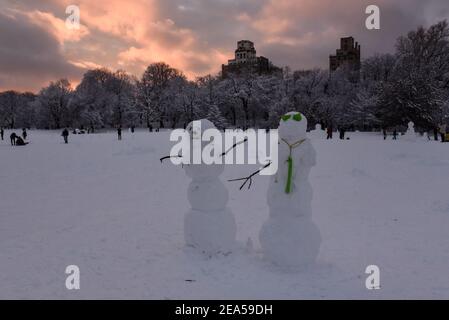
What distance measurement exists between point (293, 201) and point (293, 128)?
121 cm

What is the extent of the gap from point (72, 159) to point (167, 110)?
40545 mm

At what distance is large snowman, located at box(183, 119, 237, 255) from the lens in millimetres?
6023

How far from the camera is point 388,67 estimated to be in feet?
171

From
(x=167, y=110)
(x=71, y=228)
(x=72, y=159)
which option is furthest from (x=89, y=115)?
(x=71, y=228)

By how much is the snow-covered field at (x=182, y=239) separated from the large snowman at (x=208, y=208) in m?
0.31

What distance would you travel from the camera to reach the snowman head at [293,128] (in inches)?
217

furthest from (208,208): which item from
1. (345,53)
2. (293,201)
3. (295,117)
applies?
(345,53)

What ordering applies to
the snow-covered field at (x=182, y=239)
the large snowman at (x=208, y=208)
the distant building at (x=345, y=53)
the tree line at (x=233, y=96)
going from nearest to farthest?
the snow-covered field at (x=182, y=239) < the large snowman at (x=208, y=208) < the tree line at (x=233, y=96) < the distant building at (x=345, y=53)

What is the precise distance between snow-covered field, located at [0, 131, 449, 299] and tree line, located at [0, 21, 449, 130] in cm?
3068

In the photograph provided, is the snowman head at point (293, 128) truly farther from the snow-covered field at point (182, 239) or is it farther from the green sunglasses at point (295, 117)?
the snow-covered field at point (182, 239)

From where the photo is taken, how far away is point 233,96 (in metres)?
59.9

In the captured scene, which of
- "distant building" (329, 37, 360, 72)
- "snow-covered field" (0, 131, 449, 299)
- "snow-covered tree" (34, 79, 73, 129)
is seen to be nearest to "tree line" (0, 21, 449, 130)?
"snow-covered tree" (34, 79, 73, 129)

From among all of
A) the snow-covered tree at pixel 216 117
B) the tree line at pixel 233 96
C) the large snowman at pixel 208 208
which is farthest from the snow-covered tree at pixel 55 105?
the large snowman at pixel 208 208

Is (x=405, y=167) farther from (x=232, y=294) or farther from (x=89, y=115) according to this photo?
(x=89, y=115)
